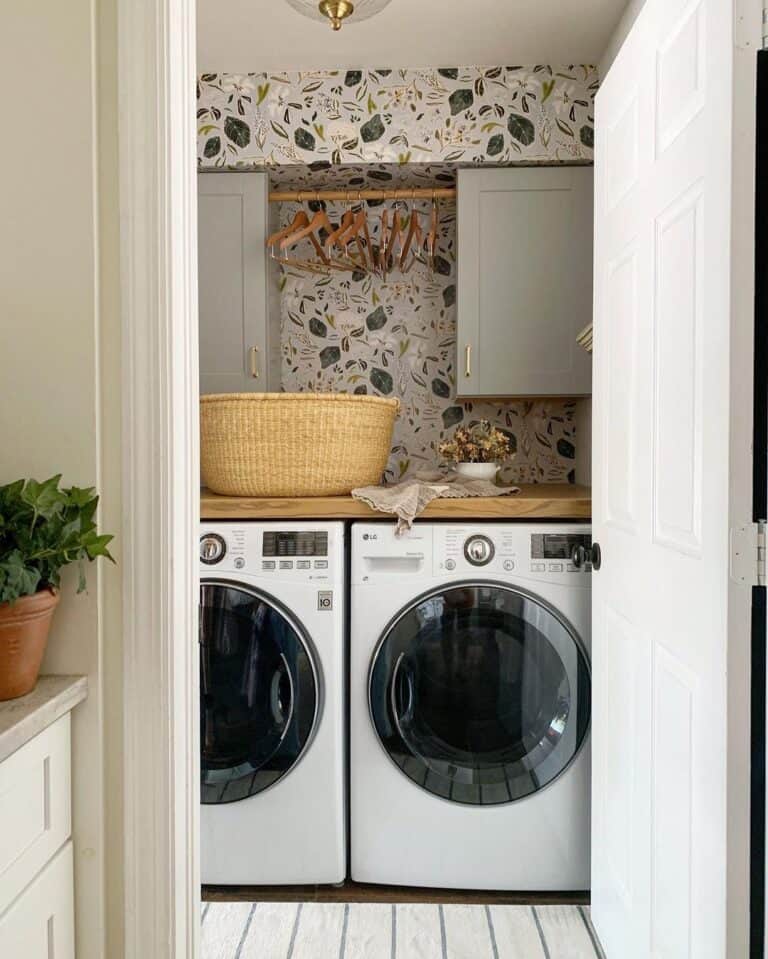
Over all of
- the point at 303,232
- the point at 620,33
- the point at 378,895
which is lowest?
the point at 378,895

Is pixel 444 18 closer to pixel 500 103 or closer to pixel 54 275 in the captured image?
pixel 500 103

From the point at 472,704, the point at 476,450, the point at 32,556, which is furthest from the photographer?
the point at 476,450

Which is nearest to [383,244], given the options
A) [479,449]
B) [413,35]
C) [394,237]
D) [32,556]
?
[394,237]

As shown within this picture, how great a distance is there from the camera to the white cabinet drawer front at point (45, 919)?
83cm

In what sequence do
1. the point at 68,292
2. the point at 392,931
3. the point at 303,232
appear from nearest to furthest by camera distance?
the point at 68,292, the point at 392,931, the point at 303,232

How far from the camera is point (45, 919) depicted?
2.96ft

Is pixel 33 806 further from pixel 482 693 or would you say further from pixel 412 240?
pixel 412 240

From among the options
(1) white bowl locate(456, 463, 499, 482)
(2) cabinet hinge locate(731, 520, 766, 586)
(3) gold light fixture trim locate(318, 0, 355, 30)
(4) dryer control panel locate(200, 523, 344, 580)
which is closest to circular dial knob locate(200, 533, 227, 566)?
(4) dryer control panel locate(200, 523, 344, 580)

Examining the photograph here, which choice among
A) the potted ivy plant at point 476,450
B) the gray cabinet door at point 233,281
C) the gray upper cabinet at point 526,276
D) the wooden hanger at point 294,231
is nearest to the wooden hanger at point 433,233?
the gray upper cabinet at point 526,276

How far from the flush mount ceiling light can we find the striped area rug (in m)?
2.13

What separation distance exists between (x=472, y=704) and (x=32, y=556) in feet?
4.92

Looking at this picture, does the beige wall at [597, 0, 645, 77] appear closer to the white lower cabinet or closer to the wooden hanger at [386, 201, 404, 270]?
the wooden hanger at [386, 201, 404, 270]

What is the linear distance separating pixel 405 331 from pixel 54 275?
84.4 inches

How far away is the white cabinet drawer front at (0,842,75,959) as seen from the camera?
2.73 feet
